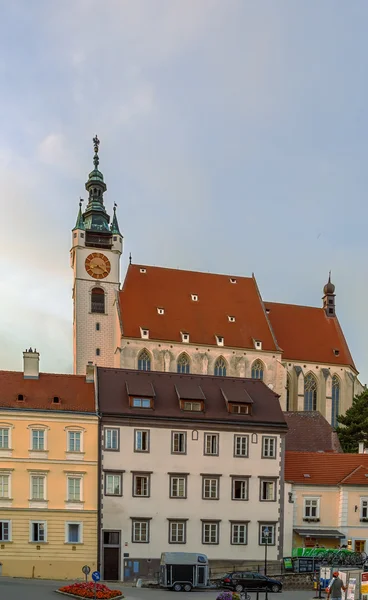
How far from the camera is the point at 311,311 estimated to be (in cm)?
11006

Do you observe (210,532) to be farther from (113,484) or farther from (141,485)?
(113,484)

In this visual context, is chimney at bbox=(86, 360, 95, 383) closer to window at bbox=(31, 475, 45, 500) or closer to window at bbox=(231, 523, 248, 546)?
window at bbox=(31, 475, 45, 500)

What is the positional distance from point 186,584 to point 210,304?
199 feet

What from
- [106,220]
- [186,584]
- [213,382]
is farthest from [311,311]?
[186,584]

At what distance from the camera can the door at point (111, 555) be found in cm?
4700

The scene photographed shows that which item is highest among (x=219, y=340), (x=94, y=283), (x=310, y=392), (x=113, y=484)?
(x=94, y=283)

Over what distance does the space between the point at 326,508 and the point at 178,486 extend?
11005 mm

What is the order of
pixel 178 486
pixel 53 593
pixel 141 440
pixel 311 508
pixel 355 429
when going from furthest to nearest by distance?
pixel 355 429 < pixel 311 508 < pixel 141 440 < pixel 178 486 < pixel 53 593

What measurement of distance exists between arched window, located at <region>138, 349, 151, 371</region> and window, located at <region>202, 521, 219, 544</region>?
143ft

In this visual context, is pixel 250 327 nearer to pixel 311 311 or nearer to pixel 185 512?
pixel 311 311

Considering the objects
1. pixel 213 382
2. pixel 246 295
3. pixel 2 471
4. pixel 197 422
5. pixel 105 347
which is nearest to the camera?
pixel 2 471

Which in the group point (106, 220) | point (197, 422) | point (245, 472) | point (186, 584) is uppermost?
point (106, 220)

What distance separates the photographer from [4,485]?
46844 mm

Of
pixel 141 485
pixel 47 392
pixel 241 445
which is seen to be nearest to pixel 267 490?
pixel 241 445
